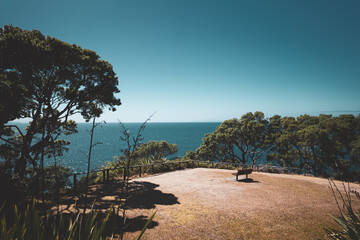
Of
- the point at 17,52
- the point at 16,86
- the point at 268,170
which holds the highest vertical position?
the point at 17,52

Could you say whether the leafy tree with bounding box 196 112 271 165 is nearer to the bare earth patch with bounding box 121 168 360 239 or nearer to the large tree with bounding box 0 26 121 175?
the bare earth patch with bounding box 121 168 360 239

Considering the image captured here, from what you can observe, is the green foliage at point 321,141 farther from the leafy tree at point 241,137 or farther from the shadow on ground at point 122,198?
the shadow on ground at point 122,198

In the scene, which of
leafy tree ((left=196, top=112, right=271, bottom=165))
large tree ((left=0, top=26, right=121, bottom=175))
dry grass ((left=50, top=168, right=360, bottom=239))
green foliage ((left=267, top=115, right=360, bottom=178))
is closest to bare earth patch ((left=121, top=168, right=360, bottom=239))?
dry grass ((left=50, top=168, right=360, bottom=239))

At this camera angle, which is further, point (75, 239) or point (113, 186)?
point (113, 186)

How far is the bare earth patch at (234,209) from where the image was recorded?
18.0ft

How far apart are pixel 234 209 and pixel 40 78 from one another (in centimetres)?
1218

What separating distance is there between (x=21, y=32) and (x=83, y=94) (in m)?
4.16

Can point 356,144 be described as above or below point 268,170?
above

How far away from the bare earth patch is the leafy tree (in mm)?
16257

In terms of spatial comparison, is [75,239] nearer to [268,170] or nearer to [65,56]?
[65,56]

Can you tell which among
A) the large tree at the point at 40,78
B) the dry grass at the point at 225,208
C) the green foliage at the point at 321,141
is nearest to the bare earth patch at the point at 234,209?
the dry grass at the point at 225,208

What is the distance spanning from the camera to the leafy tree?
88.4 feet

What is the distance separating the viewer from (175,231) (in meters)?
5.56

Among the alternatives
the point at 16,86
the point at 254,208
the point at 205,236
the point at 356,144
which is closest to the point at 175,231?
the point at 205,236
